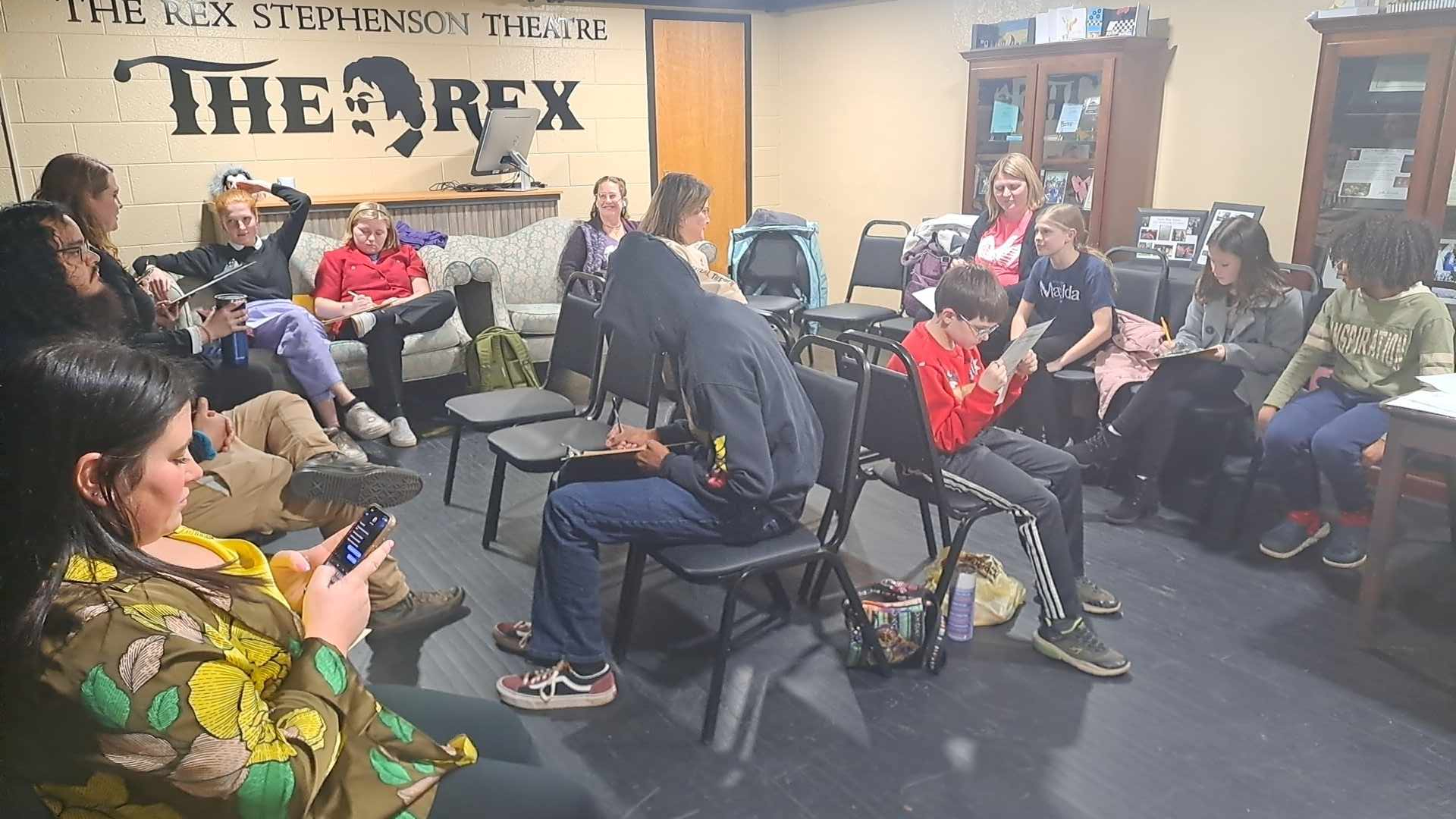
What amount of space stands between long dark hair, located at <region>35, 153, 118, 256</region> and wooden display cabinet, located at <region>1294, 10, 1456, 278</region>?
4.29m

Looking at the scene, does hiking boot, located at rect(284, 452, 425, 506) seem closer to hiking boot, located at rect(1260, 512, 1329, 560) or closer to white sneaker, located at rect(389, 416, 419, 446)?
white sneaker, located at rect(389, 416, 419, 446)

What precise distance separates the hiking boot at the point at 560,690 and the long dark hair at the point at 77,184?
2201mm

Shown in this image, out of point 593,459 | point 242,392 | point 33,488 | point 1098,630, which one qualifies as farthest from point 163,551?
point 242,392

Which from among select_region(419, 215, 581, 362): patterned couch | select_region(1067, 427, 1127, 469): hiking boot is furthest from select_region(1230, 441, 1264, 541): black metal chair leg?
select_region(419, 215, 581, 362): patterned couch

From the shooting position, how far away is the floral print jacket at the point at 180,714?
0.91 metres

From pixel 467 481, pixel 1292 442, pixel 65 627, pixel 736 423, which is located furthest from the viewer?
pixel 467 481

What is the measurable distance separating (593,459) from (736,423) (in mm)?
615

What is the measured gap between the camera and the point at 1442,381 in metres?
2.50

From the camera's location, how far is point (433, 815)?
1214 millimetres

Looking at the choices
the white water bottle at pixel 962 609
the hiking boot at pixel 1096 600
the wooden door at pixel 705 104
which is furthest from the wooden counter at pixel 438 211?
the hiking boot at pixel 1096 600

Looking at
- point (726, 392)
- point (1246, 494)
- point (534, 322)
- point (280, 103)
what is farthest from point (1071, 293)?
point (280, 103)

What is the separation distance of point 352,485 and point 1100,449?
2.56 m

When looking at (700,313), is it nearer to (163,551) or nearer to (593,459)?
(593,459)

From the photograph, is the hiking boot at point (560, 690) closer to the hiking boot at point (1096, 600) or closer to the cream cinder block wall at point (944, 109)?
the hiking boot at point (1096, 600)
